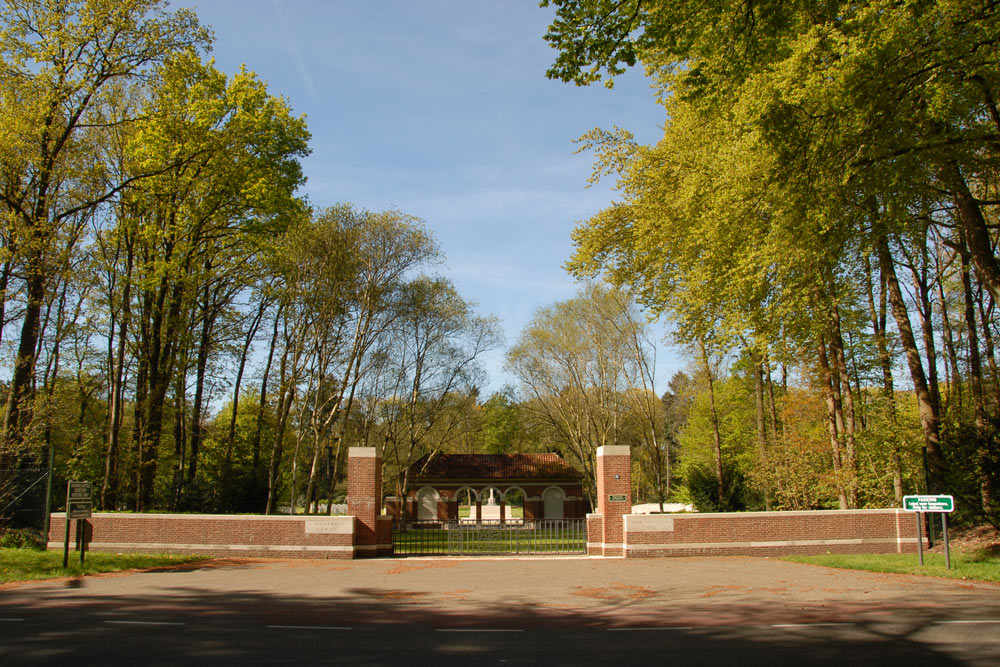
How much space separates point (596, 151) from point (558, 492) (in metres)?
27.3

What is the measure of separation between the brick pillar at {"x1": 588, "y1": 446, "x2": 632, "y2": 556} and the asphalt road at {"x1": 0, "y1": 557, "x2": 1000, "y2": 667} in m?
4.55

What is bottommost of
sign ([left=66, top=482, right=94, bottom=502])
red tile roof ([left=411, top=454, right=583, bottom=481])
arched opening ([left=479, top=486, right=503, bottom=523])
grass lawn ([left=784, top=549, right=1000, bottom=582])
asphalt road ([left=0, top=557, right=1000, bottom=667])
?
arched opening ([left=479, top=486, right=503, bottom=523])

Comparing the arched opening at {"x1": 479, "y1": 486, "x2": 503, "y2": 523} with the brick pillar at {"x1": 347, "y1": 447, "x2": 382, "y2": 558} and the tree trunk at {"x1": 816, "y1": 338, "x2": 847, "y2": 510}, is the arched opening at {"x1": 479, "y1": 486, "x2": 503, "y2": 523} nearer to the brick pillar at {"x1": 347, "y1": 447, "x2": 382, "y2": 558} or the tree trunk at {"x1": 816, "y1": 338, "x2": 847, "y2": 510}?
the tree trunk at {"x1": 816, "y1": 338, "x2": 847, "y2": 510}

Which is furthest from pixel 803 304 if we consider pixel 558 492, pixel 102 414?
pixel 102 414

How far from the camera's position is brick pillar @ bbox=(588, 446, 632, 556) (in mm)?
19125

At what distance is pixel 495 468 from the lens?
149ft


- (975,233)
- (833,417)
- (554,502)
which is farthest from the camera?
(554,502)

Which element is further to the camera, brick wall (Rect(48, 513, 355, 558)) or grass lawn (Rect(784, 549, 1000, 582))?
brick wall (Rect(48, 513, 355, 558))

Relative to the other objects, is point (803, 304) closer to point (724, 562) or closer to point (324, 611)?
point (724, 562)

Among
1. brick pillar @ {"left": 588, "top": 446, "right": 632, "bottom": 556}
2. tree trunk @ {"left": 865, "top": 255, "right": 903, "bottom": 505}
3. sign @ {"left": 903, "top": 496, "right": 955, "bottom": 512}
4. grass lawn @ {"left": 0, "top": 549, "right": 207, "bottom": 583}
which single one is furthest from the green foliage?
grass lawn @ {"left": 0, "top": 549, "right": 207, "bottom": 583}

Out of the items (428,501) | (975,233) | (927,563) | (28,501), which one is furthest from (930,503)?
(428,501)

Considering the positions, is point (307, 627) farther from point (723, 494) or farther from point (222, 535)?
point (723, 494)

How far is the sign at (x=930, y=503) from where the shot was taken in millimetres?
15031

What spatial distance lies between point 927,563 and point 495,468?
31.7 metres
